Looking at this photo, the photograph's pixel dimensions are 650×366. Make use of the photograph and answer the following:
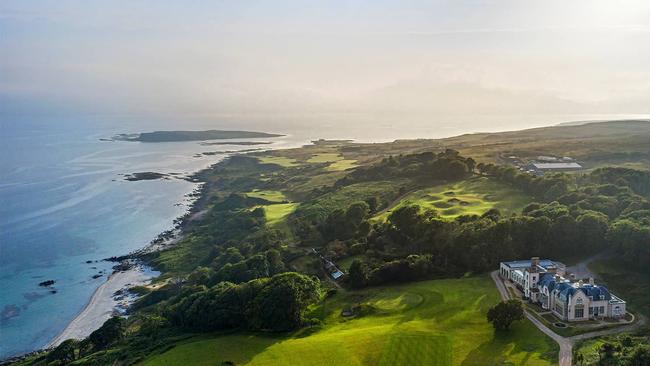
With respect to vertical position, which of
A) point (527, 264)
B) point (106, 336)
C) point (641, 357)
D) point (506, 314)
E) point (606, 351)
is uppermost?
point (641, 357)

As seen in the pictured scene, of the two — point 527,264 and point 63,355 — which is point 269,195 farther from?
point 527,264

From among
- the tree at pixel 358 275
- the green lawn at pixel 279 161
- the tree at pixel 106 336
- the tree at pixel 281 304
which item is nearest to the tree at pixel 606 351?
the tree at pixel 281 304

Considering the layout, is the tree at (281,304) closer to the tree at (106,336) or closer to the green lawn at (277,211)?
the tree at (106,336)

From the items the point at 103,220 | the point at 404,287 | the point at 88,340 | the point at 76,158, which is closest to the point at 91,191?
the point at 103,220

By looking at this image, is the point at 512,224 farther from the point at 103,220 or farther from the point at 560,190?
the point at 103,220

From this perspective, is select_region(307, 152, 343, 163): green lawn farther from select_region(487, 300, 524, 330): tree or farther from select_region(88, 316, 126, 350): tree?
select_region(487, 300, 524, 330): tree

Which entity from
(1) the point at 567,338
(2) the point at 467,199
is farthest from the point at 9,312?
(2) the point at 467,199
